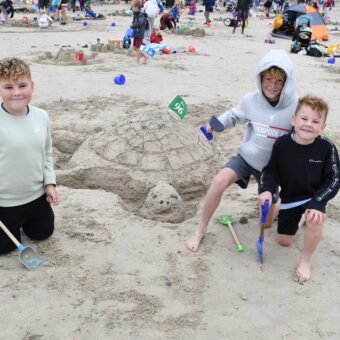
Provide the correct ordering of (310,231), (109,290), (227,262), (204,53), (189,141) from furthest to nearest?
1. (204,53)
2. (189,141)
3. (227,262)
4. (310,231)
5. (109,290)

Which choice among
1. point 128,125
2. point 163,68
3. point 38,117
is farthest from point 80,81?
point 38,117

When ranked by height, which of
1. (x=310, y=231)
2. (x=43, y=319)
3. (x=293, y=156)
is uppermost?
(x=293, y=156)

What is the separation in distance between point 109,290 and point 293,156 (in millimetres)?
1352

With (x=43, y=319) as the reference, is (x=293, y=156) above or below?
above

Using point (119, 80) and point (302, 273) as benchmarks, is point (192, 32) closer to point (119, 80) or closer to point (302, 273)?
point (119, 80)

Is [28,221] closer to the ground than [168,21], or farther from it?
closer to the ground

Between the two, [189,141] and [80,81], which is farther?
[80,81]

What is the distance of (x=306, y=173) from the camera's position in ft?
8.61

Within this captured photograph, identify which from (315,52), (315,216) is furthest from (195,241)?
(315,52)

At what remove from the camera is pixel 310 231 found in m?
2.58

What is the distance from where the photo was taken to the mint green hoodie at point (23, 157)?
2.49 meters

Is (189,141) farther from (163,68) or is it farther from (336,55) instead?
(336,55)

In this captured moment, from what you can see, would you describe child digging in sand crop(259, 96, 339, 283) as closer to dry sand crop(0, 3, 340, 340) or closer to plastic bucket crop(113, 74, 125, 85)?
dry sand crop(0, 3, 340, 340)

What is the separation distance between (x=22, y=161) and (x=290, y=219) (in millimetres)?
1719
